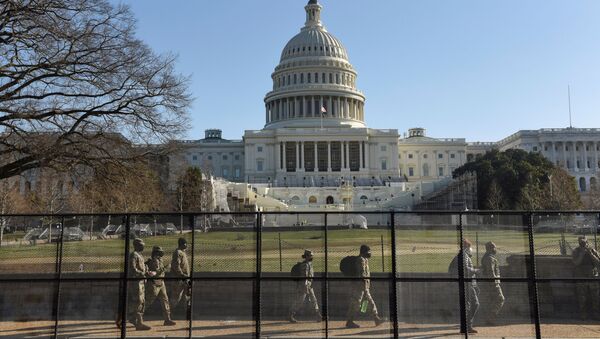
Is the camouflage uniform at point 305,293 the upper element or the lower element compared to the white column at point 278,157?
lower

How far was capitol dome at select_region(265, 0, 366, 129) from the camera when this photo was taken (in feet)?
475

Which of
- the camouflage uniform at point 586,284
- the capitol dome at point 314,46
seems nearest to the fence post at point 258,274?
the camouflage uniform at point 586,284

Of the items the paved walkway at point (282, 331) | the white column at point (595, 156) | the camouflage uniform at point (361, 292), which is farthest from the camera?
the white column at point (595, 156)

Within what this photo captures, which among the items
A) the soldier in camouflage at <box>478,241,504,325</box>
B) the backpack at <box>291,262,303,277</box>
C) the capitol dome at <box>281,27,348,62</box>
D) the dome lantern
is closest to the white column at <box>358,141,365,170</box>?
the capitol dome at <box>281,27,348,62</box>

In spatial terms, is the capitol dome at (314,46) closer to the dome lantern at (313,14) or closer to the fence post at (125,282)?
the dome lantern at (313,14)

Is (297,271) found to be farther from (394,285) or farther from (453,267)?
(453,267)

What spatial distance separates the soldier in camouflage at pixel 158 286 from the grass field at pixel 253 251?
492mm

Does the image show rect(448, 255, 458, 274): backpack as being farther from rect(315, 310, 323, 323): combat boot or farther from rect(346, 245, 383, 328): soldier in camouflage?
rect(315, 310, 323, 323): combat boot

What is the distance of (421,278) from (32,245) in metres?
9.74

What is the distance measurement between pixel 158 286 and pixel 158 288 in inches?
1.8

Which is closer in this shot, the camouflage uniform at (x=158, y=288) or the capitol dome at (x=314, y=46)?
the camouflage uniform at (x=158, y=288)

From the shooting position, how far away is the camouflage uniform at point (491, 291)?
44.3ft

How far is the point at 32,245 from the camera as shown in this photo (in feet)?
48.5

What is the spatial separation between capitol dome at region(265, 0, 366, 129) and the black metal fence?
125m
